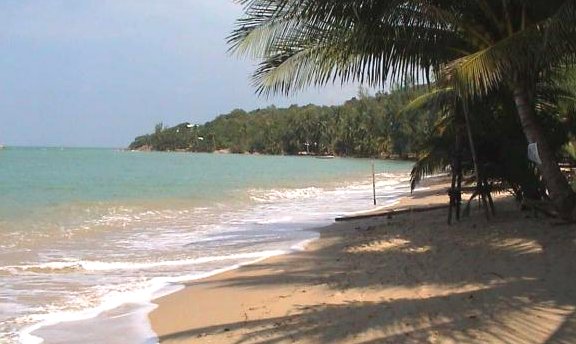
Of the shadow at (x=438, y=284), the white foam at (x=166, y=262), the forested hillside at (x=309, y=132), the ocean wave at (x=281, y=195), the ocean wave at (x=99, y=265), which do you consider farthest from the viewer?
the forested hillside at (x=309, y=132)

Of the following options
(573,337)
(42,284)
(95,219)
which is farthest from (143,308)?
(95,219)

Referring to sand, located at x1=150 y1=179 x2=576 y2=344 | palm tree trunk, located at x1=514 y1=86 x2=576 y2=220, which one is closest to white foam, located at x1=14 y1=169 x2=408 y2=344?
sand, located at x1=150 y1=179 x2=576 y2=344

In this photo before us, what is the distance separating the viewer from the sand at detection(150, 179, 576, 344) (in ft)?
15.3

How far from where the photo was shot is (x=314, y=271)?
8055mm

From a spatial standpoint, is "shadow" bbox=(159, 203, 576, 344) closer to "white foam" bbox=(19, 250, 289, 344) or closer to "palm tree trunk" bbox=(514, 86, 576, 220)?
"palm tree trunk" bbox=(514, 86, 576, 220)

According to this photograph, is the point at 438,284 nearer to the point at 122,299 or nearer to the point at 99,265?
the point at 122,299

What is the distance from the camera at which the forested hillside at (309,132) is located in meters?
93.6

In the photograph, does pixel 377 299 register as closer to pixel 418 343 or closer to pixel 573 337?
pixel 418 343

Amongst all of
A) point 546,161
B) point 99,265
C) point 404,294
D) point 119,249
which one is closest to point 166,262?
point 99,265

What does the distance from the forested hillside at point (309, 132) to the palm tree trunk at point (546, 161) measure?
54.9 metres

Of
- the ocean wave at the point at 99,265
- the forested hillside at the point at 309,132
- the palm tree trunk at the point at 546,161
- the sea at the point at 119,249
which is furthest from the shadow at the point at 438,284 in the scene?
the forested hillside at the point at 309,132

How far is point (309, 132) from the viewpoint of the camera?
5108 inches

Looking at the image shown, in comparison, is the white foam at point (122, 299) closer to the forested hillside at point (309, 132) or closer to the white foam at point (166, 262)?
the white foam at point (166, 262)

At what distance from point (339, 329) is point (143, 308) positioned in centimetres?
266
